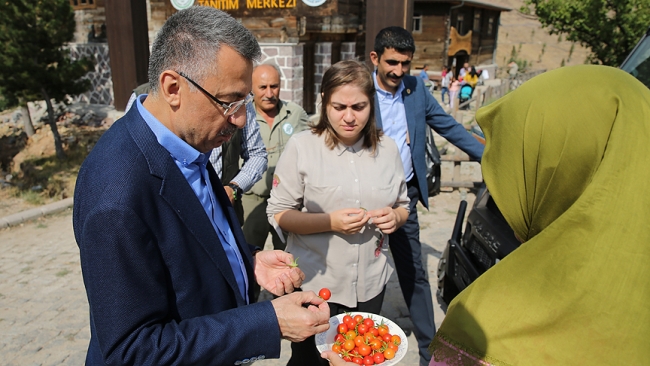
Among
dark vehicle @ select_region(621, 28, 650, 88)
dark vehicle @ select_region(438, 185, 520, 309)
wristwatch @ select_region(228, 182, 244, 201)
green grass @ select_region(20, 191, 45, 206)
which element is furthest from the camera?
green grass @ select_region(20, 191, 45, 206)

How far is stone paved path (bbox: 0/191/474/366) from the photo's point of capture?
3.62 meters

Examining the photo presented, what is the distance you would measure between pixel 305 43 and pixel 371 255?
9518 mm

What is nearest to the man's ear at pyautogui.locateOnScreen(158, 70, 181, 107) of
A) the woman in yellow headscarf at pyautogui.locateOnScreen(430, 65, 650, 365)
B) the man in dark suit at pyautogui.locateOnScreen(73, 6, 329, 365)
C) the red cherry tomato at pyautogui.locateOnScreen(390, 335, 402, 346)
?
the man in dark suit at pyautogui.locateOnScreen(73, 6, 329, 365)

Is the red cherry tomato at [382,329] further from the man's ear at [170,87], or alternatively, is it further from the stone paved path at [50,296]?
the man's ear at [170,87]

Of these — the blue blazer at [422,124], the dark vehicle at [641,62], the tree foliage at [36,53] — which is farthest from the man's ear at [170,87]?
the tree foliage at [36,53]

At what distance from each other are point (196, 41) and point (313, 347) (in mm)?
1875

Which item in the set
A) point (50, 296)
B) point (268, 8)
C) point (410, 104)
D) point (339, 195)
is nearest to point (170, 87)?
point (339, 195)

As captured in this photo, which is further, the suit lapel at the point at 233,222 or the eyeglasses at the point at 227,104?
the suit lapel at the point at 233,222

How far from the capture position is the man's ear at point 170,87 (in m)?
1.47

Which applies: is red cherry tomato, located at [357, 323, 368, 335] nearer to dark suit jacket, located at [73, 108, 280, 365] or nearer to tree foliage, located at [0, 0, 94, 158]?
dark suit jacket, located at [73, 108, 280, 365]

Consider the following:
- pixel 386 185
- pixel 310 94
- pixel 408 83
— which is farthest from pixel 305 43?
pixel 386 185

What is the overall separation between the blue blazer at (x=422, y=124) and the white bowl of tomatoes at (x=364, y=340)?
1.39m

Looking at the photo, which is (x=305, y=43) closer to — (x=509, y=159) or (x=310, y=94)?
(x=310, y=94)

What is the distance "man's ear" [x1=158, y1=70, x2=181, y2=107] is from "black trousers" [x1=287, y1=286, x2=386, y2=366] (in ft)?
Result: 5.36
